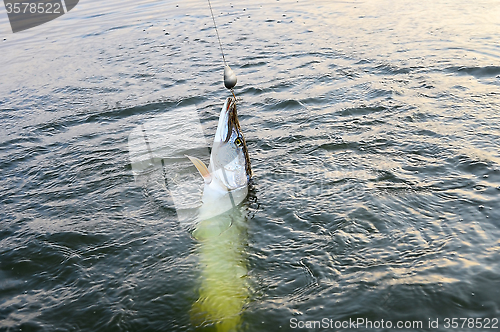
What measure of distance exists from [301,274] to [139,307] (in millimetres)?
1311

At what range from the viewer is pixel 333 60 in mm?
Result: 8859

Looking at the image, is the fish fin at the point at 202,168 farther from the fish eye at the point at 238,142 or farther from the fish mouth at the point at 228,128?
the fish eye at the point at 238,142

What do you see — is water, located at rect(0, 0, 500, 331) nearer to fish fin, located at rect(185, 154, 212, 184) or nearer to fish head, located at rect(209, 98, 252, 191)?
fish head, located at rect(209, 98, 252, 191)

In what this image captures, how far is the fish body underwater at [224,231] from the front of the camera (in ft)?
11.0

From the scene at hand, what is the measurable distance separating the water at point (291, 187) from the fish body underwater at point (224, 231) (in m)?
0.09

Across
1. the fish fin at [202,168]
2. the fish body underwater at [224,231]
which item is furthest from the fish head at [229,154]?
the fish fin at [202,168]

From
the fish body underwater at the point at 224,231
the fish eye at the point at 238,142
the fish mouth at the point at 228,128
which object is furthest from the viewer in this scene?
the fish eye at the point at 238,142

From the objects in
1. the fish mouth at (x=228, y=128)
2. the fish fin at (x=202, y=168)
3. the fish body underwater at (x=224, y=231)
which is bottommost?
the fish body underwater at (x=224, y=231)

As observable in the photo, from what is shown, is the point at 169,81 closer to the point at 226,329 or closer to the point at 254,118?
the point at 254,118

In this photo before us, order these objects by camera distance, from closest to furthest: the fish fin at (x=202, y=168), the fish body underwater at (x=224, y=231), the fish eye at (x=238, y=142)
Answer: the fish body underwater at (x=224, y=231) < the fish fin at (x=202, y=168) < the fish eye at (x=238, y=142)

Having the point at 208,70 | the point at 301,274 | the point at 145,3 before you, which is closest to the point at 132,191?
the point at 301,274

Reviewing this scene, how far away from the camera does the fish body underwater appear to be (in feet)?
11.0

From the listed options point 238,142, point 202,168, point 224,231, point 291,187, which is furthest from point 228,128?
point 291,187

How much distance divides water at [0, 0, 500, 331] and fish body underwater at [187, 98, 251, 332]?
3.5 inches
